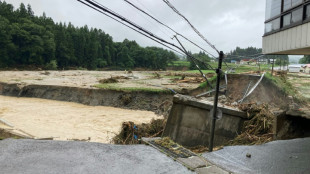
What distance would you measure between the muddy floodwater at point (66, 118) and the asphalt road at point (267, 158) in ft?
28.7

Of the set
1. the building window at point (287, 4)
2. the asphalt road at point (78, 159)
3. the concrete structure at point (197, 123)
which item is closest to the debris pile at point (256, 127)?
the concrete structure at point (197, 123)

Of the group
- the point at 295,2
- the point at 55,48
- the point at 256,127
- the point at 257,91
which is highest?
the point at 55,48

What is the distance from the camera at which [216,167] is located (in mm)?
3734

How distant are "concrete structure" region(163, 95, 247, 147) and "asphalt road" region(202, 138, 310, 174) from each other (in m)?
2.09

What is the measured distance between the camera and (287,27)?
6152mm

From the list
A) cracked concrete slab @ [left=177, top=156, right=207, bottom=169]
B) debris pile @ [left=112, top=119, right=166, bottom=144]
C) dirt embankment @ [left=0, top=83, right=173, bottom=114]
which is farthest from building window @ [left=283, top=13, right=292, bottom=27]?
dirt embankment @ [left=0, top=83, right=173, bottom=114]

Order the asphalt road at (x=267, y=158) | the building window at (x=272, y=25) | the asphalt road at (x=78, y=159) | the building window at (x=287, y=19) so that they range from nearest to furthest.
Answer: the asphalt road at (x=78, y=159) → the asphalt road at (x=267, y=158) → the building window at (x=287, y=19) → the building window at (x=272, y=25)

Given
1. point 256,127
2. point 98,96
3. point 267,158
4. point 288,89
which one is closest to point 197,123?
point 256,127

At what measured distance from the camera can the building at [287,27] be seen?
17.8ft

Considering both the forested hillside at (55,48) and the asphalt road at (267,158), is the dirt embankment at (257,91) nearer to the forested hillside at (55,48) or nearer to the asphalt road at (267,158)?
the asphalt road at (267,158)

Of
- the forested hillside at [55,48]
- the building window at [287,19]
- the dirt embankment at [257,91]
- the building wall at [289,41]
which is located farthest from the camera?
the forested hillside at [55,48]

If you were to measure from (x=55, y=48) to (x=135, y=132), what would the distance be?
226 feet

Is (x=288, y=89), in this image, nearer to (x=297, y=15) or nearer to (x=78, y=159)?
(x=297, y=15)

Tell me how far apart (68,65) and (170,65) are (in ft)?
131
